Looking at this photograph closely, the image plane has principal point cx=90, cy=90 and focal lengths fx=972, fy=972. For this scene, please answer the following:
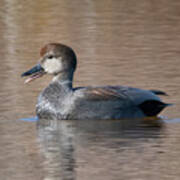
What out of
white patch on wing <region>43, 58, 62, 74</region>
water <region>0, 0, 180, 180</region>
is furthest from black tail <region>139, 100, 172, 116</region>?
white patch on wing <region>43, 58, 62, 74</region>

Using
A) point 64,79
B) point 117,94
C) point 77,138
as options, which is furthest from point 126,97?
point 77,138

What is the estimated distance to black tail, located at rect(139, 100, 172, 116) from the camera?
13.0 meters

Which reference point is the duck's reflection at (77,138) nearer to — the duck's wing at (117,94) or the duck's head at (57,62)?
the duck's wing at (117,94)

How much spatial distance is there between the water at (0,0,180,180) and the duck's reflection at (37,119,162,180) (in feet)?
0.03

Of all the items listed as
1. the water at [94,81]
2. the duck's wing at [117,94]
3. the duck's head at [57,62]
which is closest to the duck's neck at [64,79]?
the duck's head at [57,62]

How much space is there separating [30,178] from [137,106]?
3838mm

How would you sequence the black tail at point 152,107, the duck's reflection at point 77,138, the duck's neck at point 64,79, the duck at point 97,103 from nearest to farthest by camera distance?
the duck's reflection at point 77,138
the duck at point 97,103
the black tail at point 152,107
the duck's neck at point 64,79

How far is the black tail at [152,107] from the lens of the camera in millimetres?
12961

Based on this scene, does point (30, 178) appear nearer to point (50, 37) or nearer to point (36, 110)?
point (36, 110)

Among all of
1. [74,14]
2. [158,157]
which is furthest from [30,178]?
[74,14]

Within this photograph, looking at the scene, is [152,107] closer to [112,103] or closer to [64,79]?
[112,103]

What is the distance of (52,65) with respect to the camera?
13469mm

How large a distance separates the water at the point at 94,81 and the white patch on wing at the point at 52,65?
645mm

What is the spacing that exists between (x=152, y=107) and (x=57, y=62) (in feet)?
4.93
